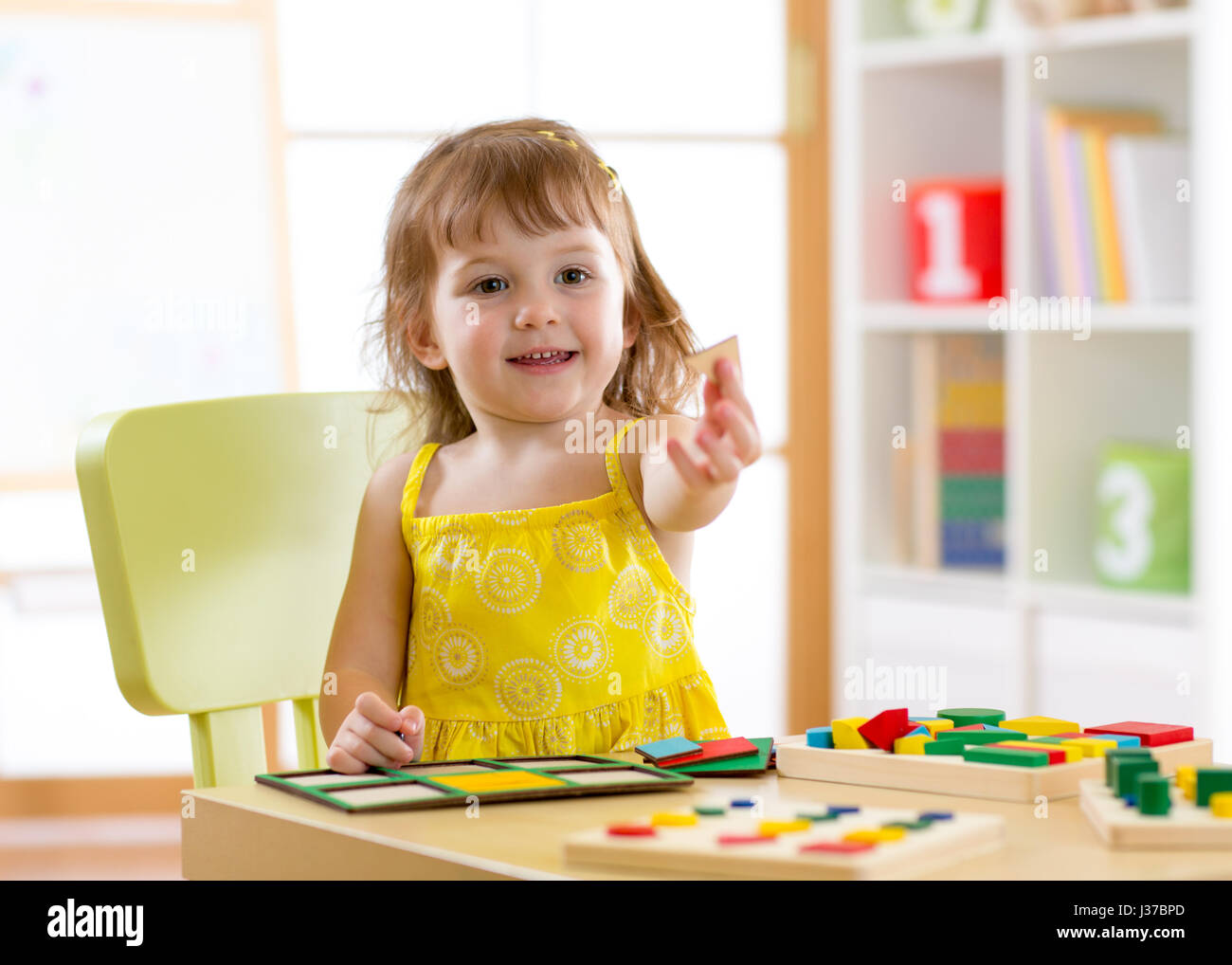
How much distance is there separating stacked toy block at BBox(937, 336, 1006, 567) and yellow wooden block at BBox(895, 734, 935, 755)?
72.0 inches

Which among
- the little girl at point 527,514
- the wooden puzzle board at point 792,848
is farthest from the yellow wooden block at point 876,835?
the little girl at point 527,514

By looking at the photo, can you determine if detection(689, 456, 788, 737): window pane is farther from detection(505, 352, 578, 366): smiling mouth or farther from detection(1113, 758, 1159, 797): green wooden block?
detection(1113, 758, 1159, 797): green wooden block

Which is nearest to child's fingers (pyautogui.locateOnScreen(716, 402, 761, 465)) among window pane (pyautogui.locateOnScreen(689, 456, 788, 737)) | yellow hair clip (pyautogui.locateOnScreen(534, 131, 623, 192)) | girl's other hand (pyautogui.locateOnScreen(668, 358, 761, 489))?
girl's other hand (pyautogui.locateOnScreen(668, 358, 761, 489))

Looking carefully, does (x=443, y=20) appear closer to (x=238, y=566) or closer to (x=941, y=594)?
(x=941, y=594)

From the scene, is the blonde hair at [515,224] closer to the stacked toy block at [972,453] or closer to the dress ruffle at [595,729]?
the dress ruffle at [595,729]

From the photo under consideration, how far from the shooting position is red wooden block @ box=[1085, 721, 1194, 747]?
0.84m

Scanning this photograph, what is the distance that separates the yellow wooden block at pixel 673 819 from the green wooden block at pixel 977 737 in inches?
8.7

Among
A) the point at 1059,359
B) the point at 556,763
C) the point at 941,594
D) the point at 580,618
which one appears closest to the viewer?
the point at 556,763

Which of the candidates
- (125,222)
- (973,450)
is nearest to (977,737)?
(973,450)

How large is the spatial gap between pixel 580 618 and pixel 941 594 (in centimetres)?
161

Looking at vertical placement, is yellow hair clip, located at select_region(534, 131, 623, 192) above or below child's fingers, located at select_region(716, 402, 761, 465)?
above

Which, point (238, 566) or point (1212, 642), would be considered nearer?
point (238, 566)
